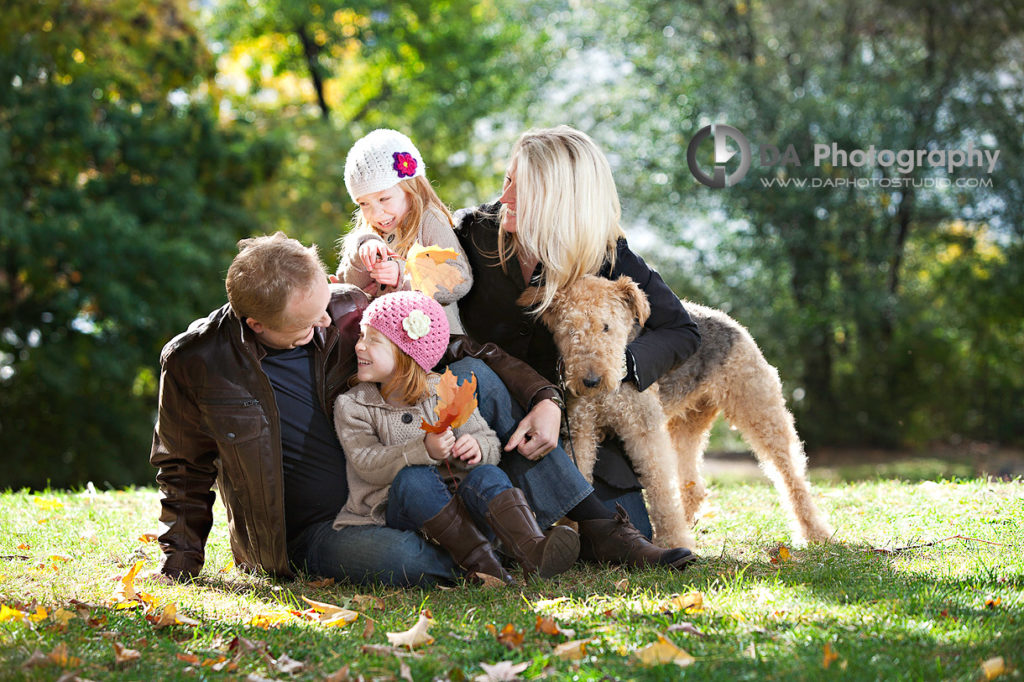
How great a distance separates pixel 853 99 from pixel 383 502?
1100cm

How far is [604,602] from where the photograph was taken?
3.09m

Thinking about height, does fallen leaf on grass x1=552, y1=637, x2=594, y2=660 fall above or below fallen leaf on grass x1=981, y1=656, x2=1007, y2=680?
below

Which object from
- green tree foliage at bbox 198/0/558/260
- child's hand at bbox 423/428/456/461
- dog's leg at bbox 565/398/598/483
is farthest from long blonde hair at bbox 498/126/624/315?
green tree foliage at bbox 198/0/558/260

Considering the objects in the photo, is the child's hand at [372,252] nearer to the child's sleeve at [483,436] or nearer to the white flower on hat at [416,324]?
the white flower on hat at [416,324]

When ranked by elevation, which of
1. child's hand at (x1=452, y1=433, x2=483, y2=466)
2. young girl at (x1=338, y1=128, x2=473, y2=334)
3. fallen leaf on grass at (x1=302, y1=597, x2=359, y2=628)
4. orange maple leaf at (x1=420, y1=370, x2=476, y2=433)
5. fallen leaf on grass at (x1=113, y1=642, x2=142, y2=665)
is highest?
young girl at (x1=338, y1=128, x2=473, y2=334)

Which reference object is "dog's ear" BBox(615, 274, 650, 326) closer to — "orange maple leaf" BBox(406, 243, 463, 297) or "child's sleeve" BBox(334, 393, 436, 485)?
"orange maple leaf" BBox(406, 243, 463, 297)

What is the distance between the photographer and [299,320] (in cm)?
351

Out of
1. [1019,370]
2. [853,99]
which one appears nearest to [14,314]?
[853,99]

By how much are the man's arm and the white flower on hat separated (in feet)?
3.07

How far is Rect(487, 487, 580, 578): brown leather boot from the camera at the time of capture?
331 centimetres

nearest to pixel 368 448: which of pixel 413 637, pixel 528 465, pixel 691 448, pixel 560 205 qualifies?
pixel 528 465

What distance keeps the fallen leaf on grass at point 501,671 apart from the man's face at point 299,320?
5.09 feet

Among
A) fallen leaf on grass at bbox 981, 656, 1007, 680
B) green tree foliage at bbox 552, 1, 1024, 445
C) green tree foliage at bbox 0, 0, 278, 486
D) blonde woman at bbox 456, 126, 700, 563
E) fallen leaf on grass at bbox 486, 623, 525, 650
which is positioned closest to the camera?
fallen leaf on grass at bbox 981, 656, 1007, 680

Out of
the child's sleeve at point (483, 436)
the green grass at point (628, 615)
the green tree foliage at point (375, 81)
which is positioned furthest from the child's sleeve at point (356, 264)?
the green tree foliage at point (375, 81)
